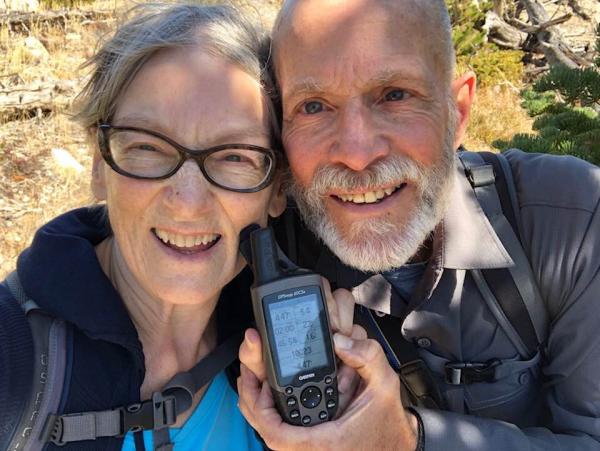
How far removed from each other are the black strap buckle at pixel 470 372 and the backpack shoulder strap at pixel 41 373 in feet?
4.27

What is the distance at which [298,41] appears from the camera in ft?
6.48

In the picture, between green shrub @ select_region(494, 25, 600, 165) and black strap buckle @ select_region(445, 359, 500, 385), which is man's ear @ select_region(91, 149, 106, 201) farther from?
green shrub @ select_region(494, 25, 600, 165)

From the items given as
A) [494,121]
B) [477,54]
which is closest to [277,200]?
[494,121]

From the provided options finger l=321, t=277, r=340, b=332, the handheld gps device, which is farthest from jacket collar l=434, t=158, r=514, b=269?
the handheld gps device

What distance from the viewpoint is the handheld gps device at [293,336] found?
1590 millimetres

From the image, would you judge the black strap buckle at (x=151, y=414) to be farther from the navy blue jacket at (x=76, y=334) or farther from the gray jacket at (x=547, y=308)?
the gray jacket at (x=547, y=308)

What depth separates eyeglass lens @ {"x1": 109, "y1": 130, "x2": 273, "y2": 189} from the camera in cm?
166

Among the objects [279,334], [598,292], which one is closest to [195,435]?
[279,334]

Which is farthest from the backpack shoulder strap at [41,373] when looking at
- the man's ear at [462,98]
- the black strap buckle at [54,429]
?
the man's ear at [462,98]

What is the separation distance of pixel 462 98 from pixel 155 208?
1.32 metres

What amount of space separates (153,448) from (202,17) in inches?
53.2

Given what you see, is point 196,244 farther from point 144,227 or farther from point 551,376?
point 551,376

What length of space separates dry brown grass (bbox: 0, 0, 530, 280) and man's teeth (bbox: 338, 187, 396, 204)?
2171 mm

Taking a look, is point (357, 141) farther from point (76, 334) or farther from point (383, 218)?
point (76, 334)
